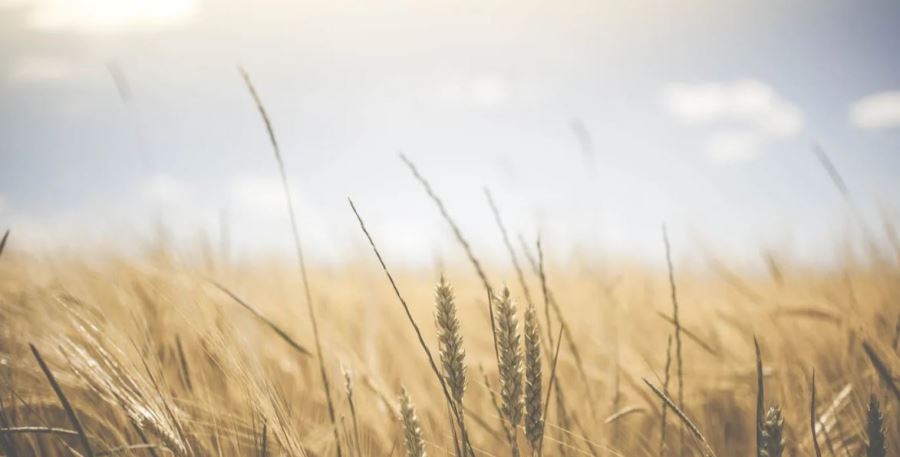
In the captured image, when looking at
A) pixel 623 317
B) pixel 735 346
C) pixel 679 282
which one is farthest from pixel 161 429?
pixel 679 282

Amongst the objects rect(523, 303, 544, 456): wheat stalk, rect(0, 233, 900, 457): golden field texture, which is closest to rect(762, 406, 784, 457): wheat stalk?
rect(0, 233, 900, 457): golden field texture

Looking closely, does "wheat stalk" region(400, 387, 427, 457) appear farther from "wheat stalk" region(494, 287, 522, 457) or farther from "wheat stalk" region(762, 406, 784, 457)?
"wheat stalk" region(762, 406, 784, 457)

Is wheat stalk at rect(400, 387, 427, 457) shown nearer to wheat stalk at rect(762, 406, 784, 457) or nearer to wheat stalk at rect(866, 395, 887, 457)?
wheat stalk at rect(762, 406, 784, 457)

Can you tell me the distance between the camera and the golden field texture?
0.55 metres

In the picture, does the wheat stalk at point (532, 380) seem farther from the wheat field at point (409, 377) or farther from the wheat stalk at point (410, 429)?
the wheat stalk at point (410, 429)

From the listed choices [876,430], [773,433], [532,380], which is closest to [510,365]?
[532,380]

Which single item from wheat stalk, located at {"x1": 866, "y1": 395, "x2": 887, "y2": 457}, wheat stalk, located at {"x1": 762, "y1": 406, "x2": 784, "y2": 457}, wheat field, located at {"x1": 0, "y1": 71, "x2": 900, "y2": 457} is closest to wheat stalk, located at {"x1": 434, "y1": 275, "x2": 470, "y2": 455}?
wheat field, located at {"x1": 0, "y1": 71, "x2": 900, "y2": 457}

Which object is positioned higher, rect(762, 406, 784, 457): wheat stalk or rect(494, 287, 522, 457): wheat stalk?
rect(494, 287, 522, 457): wheat stalk

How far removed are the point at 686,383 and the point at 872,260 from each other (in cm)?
110

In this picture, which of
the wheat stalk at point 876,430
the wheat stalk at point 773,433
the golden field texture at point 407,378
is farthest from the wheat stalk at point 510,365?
the wheat stalk at point 876,430

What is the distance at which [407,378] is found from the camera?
124 cm

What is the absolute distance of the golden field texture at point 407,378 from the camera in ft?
1.79

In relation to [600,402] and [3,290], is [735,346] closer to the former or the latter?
[600,402]

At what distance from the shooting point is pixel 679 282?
3.54 m
